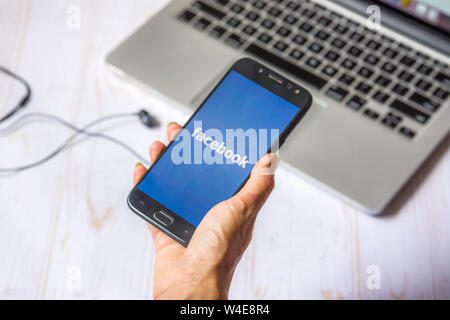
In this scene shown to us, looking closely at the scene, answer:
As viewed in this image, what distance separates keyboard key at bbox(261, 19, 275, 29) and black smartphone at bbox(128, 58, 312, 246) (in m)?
0.20

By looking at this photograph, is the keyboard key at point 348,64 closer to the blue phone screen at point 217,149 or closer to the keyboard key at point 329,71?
the keyboard key at point 329,71

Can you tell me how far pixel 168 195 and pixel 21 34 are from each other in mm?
469

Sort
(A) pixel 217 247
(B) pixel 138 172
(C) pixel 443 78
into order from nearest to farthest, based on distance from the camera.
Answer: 1. (A) pixel 217 247
2. (B) pixel 138 172
3. (C) pixel 443 78

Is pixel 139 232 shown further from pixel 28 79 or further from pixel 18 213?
pixel 28 79

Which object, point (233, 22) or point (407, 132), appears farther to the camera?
point (233, 22)

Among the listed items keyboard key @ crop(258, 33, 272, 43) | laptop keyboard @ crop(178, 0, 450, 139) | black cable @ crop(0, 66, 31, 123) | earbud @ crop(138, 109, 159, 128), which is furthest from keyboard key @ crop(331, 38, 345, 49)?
black cable @ crop(0, 66, 31, 123)

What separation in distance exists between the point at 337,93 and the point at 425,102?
0.42 feet

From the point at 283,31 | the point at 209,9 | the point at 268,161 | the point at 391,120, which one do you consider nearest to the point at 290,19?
the point at 283,31

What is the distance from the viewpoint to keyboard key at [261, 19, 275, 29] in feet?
2.78

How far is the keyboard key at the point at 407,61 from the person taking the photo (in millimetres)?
803

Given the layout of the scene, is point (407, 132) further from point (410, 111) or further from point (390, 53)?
point (390, 53)

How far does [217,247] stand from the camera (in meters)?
0.56

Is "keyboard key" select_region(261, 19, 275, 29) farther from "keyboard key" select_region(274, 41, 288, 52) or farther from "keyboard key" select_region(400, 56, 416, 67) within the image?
"keyboard key" select_region(400, 56, 416, 67)
